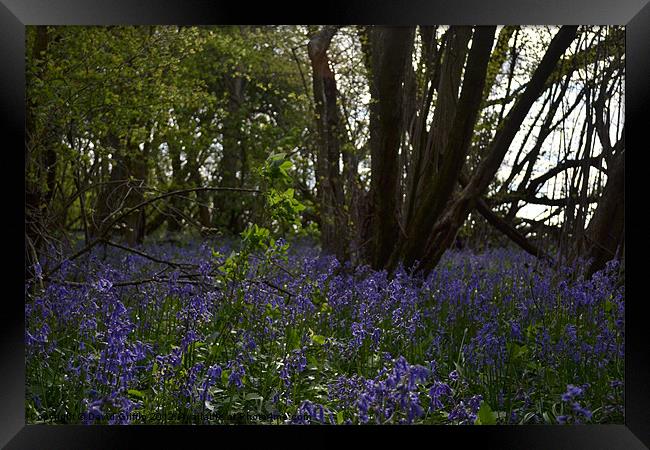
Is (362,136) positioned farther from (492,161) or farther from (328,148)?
(492,161)

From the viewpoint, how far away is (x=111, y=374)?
278cm

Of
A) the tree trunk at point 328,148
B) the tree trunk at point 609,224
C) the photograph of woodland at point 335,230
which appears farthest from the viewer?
the tree trunk at point 328,148

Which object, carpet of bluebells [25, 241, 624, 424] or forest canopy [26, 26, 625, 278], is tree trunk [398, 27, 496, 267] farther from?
carpet of bluebells [25, 241, 624, 424]

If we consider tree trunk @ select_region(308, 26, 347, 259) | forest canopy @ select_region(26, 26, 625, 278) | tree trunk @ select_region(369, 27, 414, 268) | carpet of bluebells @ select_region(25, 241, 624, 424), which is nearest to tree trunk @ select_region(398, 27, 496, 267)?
forest canopy @ select_region(26, 26, 625, 278)

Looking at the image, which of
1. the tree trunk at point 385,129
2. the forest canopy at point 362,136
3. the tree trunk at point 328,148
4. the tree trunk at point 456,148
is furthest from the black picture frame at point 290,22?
the tree trunk at point 328,148

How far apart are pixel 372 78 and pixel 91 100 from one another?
2104 millimetres

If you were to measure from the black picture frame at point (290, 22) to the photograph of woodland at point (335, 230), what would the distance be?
0.36 feet

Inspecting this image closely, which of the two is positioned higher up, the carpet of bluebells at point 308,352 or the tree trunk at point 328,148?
the tree trunk at point 328,148

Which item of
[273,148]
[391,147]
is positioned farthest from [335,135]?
[391,147]

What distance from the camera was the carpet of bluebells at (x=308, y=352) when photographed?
2779 mm

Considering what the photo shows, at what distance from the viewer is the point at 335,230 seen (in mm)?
5559

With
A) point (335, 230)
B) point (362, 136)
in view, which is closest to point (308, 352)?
point (335, 230)

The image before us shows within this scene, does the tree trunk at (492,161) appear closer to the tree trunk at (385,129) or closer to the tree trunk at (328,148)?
the tree trunk at (385,129)

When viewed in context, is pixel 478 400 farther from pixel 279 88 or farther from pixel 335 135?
pixel 279 88
